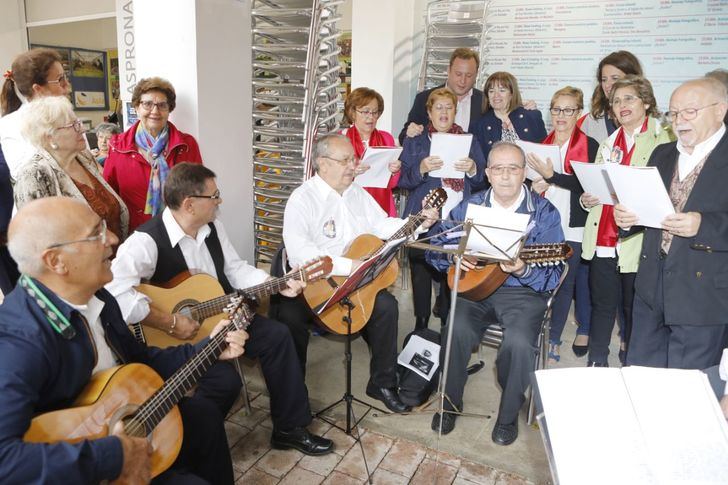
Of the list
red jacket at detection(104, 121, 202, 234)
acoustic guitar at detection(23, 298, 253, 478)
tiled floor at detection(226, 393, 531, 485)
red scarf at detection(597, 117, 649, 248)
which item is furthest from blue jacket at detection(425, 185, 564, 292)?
acoustic guitar at detection(23, 298, 253, 478)

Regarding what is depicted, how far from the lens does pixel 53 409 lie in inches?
65.4

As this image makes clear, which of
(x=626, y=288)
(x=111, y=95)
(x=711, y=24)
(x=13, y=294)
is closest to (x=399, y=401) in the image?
(x=626, y=288)

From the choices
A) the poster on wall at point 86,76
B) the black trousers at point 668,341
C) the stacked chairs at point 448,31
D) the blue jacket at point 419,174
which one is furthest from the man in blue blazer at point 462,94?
the poster on wall at point 86,76

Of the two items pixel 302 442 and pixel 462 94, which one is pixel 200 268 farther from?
pixel 462 94

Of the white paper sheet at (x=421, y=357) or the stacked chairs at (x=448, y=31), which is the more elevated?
the stacked chairs at (x=448, y=31)

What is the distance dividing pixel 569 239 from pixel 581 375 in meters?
2.48

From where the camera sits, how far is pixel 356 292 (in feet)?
10.1

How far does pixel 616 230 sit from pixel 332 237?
5.87 ft

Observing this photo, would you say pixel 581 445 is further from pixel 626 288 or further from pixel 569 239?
pixel 569 239

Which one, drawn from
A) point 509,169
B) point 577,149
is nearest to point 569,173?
point 577,149

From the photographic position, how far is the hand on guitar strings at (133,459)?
5.21ft

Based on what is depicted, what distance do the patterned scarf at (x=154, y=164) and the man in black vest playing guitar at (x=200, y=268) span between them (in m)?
0.48

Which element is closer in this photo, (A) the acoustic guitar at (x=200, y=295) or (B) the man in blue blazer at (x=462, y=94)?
(A) the acoustic guitar at (x=200, y=295)

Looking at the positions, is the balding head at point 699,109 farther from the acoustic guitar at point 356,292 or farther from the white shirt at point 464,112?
the white shirt at point 464,112
